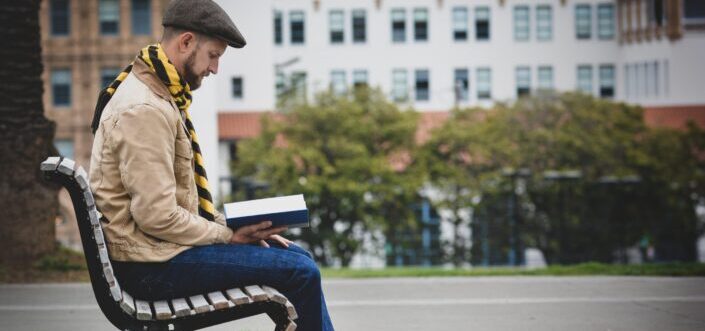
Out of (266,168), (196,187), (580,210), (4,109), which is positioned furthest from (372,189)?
(196,187)

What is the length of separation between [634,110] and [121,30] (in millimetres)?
26217

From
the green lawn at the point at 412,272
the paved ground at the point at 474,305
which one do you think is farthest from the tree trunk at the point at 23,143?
the paved ground at the point at 474,305

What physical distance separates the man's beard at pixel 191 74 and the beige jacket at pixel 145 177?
0.14m

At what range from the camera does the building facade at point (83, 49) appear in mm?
56188

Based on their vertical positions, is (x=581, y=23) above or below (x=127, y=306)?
above

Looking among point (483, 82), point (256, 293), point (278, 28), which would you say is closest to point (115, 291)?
point (256, 293)

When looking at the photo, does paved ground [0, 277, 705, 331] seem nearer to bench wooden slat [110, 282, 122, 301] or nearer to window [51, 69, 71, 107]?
bench wooden slat [110, 282, 122, 301]

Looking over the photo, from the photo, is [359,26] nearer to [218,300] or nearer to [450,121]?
[450,121]

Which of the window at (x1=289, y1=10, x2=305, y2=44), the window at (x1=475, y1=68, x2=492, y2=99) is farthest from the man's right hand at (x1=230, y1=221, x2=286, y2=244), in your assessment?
the window at (x1=475, y1=68, x2=492, y2=99)

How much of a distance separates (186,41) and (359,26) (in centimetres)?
7283

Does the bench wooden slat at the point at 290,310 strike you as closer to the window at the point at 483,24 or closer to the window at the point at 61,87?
the window at the point at 61,87

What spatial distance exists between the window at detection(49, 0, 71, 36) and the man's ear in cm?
5420

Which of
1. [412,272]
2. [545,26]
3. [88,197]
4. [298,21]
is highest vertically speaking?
[298,21]

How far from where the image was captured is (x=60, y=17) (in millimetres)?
56844
